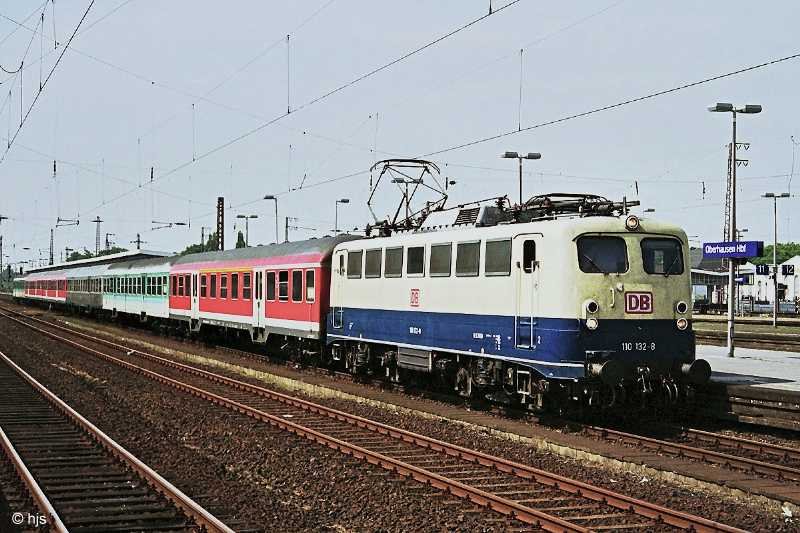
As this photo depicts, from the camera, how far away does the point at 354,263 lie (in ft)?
70.1

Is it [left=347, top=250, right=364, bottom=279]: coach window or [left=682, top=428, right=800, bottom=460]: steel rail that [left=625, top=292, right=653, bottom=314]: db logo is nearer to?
[left=682, top=428, right=800, bottom=460]: steel rail

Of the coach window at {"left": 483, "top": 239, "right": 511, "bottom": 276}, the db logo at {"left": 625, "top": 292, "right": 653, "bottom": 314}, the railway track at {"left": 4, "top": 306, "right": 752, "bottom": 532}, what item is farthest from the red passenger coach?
the db logo at {"left": 625, "top": 292, "right": 653, "bottom": 314}

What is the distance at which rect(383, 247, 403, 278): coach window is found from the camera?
1916 centimetres

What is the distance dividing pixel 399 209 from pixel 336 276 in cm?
239

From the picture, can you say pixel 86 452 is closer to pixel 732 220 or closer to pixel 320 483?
pixel 320 483

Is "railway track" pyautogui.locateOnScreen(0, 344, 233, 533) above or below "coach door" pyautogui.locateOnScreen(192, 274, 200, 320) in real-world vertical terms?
below

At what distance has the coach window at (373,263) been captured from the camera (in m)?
20.1

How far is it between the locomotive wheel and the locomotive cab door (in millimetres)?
4946

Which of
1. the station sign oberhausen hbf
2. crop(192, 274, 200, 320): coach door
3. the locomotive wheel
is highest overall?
the station sign oberhausen hbf

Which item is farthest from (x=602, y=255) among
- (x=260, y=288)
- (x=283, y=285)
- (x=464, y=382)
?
(x=260, y=288)

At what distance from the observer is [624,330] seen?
572 inches

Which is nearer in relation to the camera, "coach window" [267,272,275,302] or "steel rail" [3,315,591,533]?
"steel rail" [3,315,591,533]

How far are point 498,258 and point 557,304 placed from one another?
5.73 ft

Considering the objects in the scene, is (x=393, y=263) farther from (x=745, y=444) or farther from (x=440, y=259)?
(x=745, y=444)
